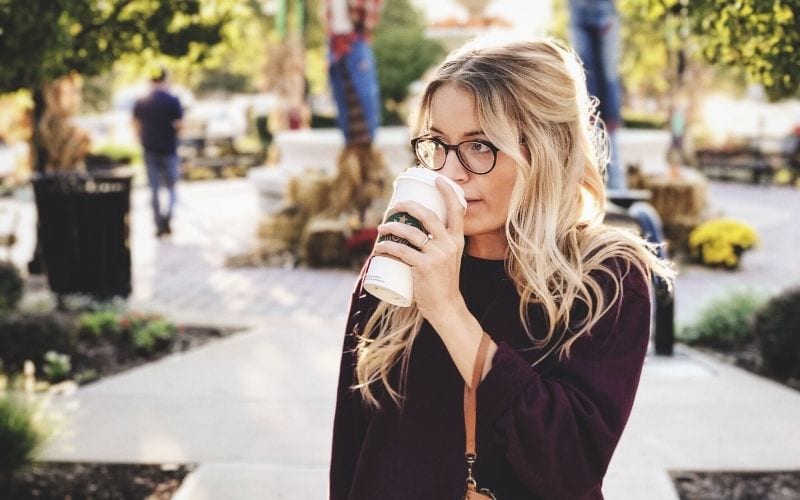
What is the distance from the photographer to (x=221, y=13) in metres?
8.19

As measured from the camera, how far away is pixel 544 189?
1796 millimetres

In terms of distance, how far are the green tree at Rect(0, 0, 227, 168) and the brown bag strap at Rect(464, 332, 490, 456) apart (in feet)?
14.7

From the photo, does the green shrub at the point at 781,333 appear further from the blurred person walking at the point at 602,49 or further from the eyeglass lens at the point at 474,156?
the eyeglass lens at the point at 474,156

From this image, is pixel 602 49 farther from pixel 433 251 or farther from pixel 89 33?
pixel 433 251

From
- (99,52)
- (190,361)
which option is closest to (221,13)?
(99,52)

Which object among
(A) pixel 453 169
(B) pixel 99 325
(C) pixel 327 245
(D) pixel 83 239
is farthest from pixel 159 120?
(A) pixel 453 169

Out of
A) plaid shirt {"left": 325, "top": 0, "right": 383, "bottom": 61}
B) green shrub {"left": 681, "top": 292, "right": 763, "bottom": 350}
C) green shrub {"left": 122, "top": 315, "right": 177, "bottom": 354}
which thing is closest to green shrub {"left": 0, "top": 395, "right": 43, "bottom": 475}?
green shrub {"left": 122, "top": 315, "right": 177, "bottom": 354}

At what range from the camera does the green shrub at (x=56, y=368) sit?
18.2 ft

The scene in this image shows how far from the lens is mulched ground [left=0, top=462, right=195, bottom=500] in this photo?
3.85 metres

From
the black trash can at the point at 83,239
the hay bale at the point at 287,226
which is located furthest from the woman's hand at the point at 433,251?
the hay bale at the point at 287,226

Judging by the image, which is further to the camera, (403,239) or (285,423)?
(285,423)

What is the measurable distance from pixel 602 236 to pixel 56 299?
21.8 ft

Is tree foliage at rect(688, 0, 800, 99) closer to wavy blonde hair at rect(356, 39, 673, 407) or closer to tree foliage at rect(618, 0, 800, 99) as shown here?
tree foliage at rect(618, 0, 800, 99)

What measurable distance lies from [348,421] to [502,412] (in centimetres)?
52
